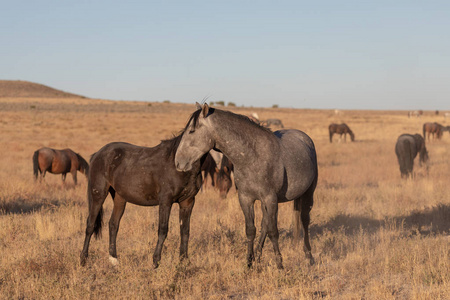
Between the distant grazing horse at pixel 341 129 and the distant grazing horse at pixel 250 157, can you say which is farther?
the distant grazing horse at pixel 341 129

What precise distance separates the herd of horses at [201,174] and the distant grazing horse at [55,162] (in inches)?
319

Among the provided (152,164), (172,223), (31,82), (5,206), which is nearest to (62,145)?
(5,206)

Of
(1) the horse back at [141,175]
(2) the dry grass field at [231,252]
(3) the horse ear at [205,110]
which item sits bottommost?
(2) the dry grass field at [231,252]

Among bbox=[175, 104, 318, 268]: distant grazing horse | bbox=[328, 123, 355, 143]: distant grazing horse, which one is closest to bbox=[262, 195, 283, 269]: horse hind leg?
bbox=[175, 104, 318, 268]: distant grazing horse

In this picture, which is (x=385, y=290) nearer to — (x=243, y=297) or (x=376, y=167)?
(x=243, y=297)

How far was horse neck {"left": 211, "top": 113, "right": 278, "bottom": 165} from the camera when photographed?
5523 millimetres

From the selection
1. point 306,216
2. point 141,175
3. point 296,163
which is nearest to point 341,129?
point 306,216

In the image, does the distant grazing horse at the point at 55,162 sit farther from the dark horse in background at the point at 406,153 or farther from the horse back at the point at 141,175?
the dark horse in background at the point at 406,153

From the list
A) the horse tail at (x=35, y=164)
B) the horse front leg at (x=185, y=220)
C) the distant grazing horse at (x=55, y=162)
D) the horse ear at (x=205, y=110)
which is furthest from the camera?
the distant grazing horse at (x=55, y=162)

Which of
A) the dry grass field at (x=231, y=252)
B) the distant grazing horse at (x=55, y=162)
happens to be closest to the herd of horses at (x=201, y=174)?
the dry grass field at (x=231, y=252)

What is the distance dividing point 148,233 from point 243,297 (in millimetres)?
3434

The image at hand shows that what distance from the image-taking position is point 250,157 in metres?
5.64

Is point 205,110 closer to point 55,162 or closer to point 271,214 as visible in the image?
point 271,214

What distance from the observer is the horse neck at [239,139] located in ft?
18.1
